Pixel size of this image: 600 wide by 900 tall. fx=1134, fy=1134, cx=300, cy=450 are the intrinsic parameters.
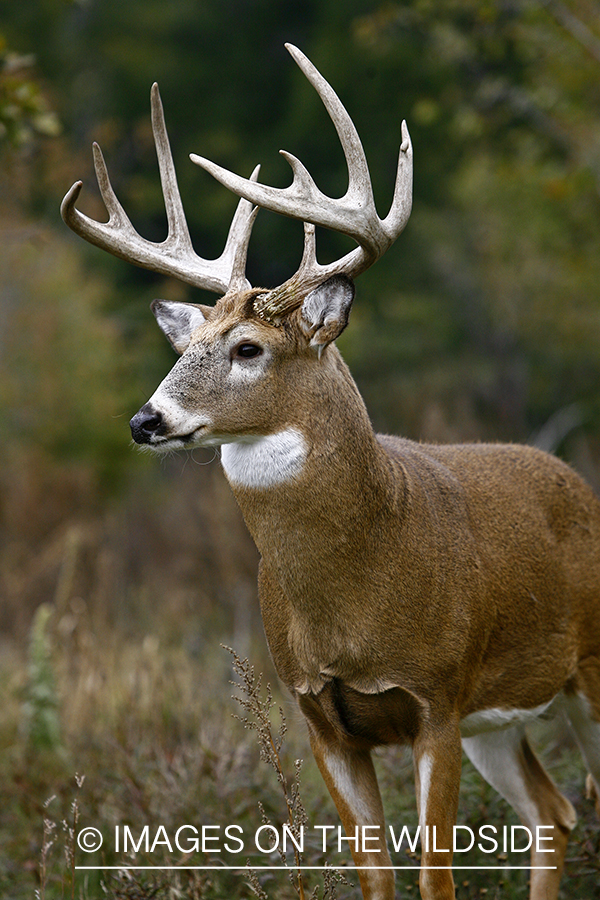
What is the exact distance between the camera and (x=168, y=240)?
4355 millimetres

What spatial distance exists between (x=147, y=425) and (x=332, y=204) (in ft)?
3.12

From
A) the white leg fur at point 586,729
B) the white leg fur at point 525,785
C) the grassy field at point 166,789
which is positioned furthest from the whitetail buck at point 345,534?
the white leg fur at point 525,785

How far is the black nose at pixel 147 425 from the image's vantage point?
3.51 metres

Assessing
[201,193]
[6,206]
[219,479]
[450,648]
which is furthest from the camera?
[201,193]

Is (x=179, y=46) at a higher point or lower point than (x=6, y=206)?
higher

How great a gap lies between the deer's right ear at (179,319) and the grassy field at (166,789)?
4.11 feet

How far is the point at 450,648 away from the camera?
3.75m

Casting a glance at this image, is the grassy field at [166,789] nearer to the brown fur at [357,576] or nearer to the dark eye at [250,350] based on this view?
the brown fur at [357,576]

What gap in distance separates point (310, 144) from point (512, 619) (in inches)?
662

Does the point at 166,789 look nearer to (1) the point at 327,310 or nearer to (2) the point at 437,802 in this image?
(2) the point at 437,802

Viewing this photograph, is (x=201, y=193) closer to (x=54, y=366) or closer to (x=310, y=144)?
(x=310, y=144)

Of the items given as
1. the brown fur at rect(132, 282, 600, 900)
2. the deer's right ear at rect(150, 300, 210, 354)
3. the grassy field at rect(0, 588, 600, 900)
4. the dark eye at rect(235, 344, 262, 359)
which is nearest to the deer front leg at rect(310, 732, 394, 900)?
the brown fur at rect(132, 282, 600, 900)

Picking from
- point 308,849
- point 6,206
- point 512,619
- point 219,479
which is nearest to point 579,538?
point 512,619

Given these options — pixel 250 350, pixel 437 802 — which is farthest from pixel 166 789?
pixel 250 350
